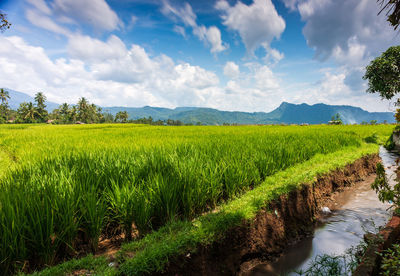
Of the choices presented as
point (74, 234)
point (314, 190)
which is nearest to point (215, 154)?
point (314, 190)

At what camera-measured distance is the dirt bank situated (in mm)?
2148

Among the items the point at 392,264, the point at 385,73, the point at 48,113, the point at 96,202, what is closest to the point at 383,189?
the point at 392,264

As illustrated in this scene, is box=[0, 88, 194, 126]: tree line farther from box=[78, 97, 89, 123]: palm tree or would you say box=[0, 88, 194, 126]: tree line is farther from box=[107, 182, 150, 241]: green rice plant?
box=[107, 182, 150, 241]: green rice plant

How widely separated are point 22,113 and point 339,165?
8066 cm

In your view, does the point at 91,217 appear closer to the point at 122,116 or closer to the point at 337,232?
the point at 337,232

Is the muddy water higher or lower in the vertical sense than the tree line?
lower

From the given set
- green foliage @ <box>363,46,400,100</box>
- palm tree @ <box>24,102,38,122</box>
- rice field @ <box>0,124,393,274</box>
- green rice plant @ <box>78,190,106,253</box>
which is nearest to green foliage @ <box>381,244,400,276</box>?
rice field @ <box>0,124,393,274</box>

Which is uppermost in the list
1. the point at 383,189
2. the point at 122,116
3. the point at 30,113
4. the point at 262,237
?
the point at 122,116

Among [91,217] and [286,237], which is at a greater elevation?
[91,217]

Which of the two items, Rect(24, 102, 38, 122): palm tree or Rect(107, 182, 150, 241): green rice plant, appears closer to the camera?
Rect(107, 182, 150, 241): green rice plant

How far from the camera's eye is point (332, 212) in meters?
4.04

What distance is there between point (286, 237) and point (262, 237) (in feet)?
2.10

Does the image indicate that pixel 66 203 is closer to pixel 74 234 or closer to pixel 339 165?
pixel 74 234

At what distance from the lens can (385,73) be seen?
12484mm
